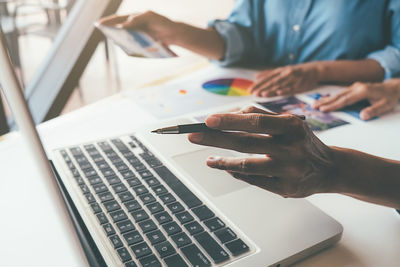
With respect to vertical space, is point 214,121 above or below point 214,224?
above

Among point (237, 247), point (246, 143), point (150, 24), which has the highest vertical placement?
point (150, 24)

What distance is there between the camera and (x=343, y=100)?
0.75 m

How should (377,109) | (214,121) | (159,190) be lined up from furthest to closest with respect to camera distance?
(377,109) → (159,190) → (214,121)

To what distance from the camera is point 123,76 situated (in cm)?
260

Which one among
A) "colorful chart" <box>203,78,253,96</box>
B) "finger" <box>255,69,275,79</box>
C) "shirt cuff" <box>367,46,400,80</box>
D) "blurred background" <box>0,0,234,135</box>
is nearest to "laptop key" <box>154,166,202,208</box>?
"colorful chart" <box>203,78,253,96</box>

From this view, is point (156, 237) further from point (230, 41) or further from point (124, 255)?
point (230, 41)

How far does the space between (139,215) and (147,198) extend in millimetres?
32

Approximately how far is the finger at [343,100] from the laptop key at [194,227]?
0.47 metres

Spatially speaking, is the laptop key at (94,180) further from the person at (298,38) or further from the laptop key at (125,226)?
the person at (298,38)

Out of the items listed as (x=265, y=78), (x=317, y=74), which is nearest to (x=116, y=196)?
(x=265, y=78)

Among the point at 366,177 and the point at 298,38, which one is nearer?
the point at 366,177

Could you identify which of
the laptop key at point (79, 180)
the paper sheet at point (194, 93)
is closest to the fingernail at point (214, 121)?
the laptop key at point (79, 180)

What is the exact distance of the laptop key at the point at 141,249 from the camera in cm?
35

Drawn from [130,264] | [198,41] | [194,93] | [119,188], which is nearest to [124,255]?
[130,264]
